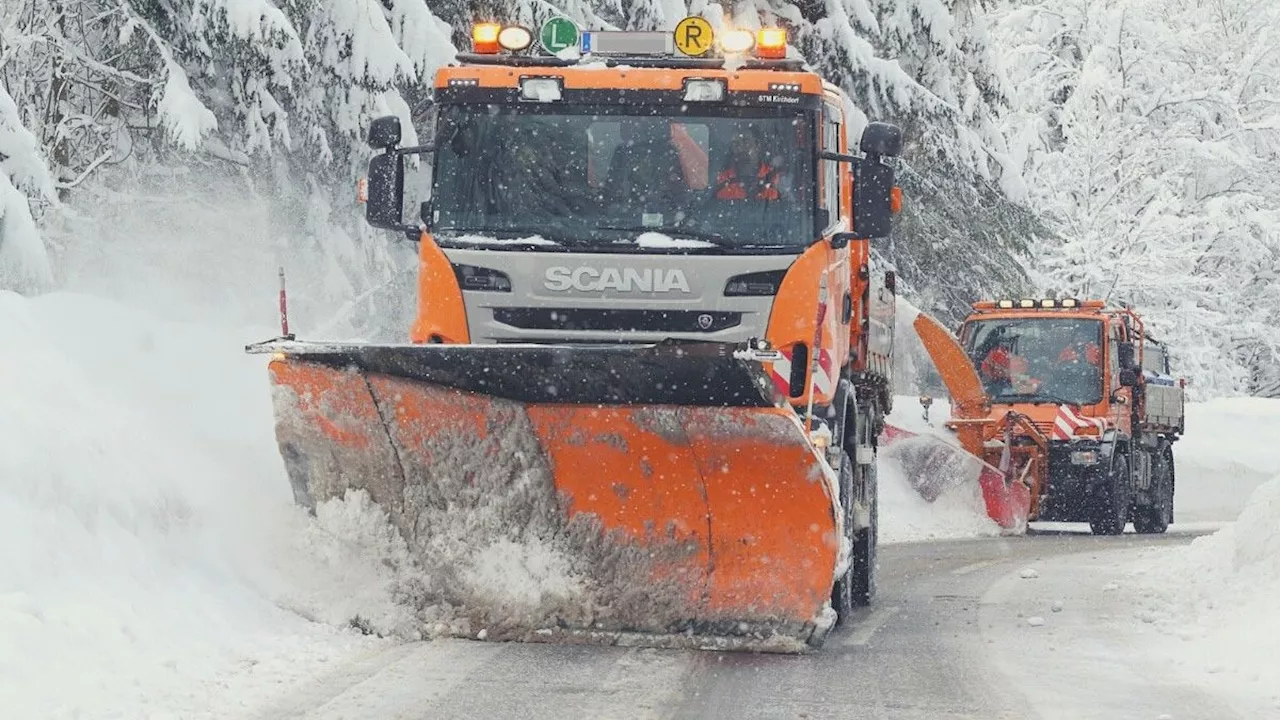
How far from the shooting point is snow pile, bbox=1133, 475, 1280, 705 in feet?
24.4

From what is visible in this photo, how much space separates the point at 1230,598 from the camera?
925 centimetres

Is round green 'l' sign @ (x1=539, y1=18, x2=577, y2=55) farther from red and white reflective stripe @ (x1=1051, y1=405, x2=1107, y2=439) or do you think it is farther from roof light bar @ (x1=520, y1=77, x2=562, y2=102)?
red and white reflective stripe @ (x1=1051, y1=405, x2=1107, y2=439)

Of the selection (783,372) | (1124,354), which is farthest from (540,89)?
(1124,354)

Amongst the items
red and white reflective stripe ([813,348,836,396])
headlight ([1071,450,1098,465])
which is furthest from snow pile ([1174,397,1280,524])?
red and white reflective stripe ([813,348,836,396])

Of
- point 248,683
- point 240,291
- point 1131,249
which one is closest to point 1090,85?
point 1131,249

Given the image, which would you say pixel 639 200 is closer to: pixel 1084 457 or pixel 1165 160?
pixel 1084 457

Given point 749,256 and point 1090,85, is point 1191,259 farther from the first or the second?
point 749,256

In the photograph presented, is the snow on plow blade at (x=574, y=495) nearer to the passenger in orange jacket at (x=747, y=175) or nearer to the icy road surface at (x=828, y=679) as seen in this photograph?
the icy road surface at (x=828, y=679)

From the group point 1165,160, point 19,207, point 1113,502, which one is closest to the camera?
point 19,207

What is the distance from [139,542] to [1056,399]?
1238 cm

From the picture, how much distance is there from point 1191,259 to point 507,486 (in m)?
24.9

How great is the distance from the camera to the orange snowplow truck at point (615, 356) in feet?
23.8

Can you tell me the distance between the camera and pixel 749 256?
7797 millimetres

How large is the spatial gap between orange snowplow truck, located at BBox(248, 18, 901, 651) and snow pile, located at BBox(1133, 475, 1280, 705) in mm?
1615
